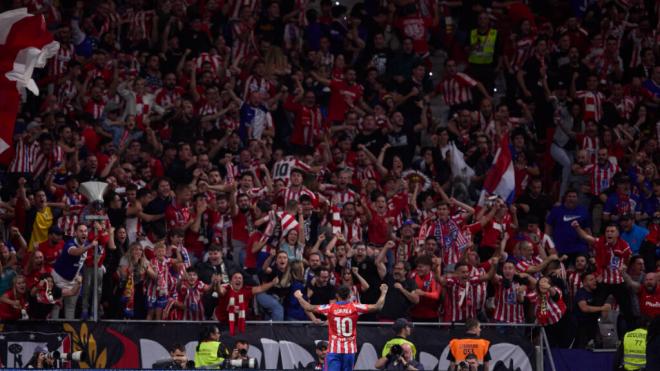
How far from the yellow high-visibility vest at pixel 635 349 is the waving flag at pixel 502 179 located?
4.93 meters

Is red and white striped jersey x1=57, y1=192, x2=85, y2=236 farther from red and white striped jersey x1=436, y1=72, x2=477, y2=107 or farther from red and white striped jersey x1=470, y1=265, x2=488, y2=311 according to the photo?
red and white striped jersey x1=436, y1=72, x2=477, y2=107

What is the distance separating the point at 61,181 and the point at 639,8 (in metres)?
12.3

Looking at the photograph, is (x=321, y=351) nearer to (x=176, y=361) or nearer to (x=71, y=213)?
(x=176, y=361)

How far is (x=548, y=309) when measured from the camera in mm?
20516

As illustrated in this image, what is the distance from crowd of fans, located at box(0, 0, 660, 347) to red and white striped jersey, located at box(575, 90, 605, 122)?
45mm

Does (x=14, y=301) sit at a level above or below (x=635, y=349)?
above

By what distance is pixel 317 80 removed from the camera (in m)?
25.8

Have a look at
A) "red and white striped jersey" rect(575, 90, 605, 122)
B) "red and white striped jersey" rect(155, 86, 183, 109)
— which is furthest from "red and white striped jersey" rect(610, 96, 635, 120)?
"red and white striped jersey" rect(155, 86, 183, 109)

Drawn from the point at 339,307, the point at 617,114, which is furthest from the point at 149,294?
the point at 617,114

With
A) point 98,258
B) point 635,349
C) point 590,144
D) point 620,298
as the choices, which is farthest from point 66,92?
point 635,349

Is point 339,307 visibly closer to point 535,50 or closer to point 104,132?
point 104,132

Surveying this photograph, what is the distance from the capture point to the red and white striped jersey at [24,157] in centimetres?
2278

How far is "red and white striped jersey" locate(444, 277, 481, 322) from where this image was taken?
2100 cm

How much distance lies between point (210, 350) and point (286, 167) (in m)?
4.83
